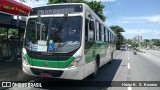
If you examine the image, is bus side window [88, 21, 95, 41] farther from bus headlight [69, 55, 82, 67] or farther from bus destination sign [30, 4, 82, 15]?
bus headlight [69, 55, 82, 67]

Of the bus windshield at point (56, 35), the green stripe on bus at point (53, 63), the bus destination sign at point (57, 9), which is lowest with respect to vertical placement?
the green stripe on bus at point (53, 63)

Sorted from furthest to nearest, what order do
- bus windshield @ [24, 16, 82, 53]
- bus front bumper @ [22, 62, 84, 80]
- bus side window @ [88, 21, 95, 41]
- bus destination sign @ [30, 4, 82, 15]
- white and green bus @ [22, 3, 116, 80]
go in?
bus side window @ [88, 21, 95, 41] < bus destination sign @ [30, 4, 82, 15] < bus windshield @ [24, 16, 82, 53] < white and green bus @ [22, 3, 116, 80] < bus front bumper @ [22, 62, 84, 80]

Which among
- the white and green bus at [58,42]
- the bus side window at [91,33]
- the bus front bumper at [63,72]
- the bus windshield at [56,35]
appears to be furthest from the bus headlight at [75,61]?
the bus side window at [91,33]

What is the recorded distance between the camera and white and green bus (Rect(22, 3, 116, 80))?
29.5 feet

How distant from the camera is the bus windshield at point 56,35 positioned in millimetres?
9188

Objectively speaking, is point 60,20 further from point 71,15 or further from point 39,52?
point 39,52

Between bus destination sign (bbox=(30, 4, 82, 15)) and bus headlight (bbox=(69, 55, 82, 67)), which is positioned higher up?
bus destination sign (bbox=(30, 4, 82, 15))

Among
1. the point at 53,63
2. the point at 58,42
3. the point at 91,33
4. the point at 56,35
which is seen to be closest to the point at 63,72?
the point at 53,63

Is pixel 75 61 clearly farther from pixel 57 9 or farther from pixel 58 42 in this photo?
pixel 57 9

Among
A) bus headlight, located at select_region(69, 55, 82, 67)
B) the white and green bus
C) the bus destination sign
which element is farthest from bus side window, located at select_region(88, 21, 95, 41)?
bus headlight, located at select_region(69, 55, 82, 67)

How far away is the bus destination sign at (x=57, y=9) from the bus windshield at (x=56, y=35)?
254mm

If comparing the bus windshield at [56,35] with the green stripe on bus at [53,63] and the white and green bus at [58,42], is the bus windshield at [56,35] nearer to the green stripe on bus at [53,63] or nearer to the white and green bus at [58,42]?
the white and green bus at [58,42]

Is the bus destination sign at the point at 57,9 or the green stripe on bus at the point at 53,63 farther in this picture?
the bus destination sign at the point at 57,9

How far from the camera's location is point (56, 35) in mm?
9344
